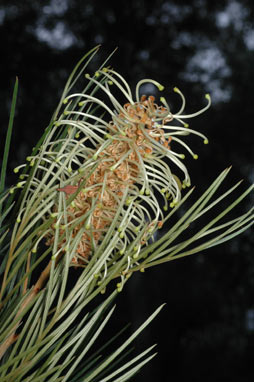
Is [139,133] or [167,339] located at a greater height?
[139,133]

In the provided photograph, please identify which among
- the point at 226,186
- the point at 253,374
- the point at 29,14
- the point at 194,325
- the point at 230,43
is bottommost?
the point at 253,374

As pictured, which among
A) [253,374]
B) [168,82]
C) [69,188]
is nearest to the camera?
[69,188]

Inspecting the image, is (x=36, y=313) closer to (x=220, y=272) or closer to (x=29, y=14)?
(x=220, y=272)

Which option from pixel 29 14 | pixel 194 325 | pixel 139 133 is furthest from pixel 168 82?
pixel 139 133

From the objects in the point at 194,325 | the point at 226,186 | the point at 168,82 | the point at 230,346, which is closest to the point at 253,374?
the point at 230,346

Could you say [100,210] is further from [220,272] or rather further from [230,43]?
[230,43]

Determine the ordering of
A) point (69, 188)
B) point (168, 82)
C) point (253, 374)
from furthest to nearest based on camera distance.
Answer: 1. point (168, 82)
2. point (253, 374)
3. point (69, 188)

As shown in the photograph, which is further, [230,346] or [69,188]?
[230,346]
